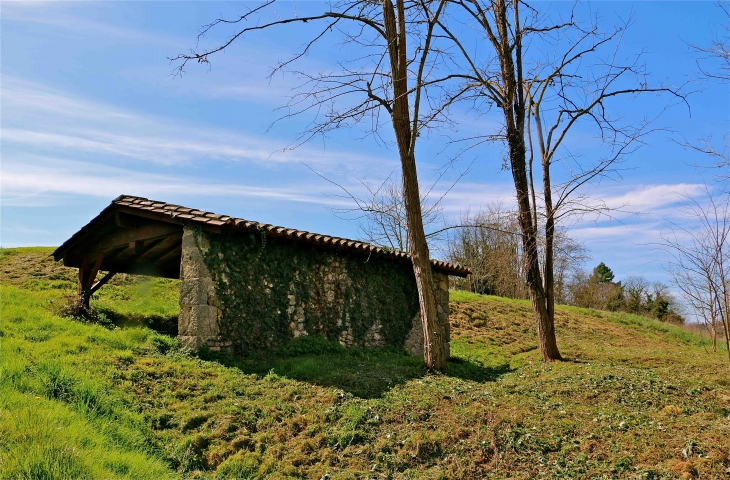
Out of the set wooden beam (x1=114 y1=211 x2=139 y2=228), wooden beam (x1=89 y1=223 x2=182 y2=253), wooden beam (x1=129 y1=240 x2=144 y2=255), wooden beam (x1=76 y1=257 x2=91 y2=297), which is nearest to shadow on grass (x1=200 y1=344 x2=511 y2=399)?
wooden beam (x1=89 y1=223 x2=182 y2=253)

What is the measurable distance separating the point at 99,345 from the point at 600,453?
7630 millimetres

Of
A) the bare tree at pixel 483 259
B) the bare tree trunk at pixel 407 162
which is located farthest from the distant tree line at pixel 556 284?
the bare tree trunk at pixel 407 162

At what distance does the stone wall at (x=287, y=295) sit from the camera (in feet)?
30.5

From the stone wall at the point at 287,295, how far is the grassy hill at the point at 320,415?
27.0 inches

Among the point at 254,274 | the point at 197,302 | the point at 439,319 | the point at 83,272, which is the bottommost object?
the point at 439,319

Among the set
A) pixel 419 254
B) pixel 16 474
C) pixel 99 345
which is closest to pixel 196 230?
pixel 99 345

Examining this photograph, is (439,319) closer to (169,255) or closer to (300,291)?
(300,291)

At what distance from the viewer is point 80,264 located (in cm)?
1205

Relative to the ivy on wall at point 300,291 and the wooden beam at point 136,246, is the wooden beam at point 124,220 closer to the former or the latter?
the wooden beam at point 136,246

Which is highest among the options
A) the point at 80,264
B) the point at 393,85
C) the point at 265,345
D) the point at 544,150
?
the point at 393,85

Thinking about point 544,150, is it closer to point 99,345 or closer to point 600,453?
point 600,453

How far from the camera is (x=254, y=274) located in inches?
395

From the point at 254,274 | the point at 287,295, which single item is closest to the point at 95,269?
the point at 254,274

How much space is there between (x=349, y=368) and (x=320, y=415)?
238 cm
